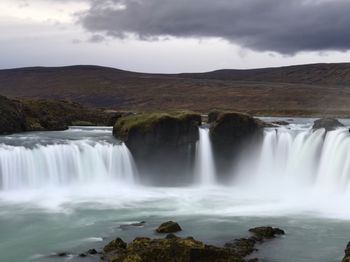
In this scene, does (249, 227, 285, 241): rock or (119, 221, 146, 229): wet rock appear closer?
(249, 227, 285, 241): rock

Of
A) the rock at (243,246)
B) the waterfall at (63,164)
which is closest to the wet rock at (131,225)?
the rock at (243,246)

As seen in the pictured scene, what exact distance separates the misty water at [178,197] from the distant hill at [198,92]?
62765mm

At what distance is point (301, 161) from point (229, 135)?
205 inches

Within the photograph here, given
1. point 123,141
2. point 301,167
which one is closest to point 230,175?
point 301,167

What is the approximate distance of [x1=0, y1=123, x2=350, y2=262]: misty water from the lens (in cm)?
1900

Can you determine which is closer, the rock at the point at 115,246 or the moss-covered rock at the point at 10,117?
the rock at the point at 115,246

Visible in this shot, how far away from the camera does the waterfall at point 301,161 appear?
2961 cm

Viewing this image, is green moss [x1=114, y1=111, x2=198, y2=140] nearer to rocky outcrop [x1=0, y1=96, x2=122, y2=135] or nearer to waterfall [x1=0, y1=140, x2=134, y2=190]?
waterfall [x1=0, y1=140, x2=134, y2=190]

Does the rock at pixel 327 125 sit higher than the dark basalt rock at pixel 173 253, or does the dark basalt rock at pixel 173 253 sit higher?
the rock at pixel 327 125

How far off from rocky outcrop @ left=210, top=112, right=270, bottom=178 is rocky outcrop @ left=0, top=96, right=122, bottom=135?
53.5ft

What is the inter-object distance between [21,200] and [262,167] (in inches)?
639

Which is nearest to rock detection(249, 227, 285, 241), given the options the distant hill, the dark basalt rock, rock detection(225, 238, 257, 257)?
rock detection(225, 238, 257, 257)

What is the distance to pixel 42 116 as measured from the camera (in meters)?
46.7

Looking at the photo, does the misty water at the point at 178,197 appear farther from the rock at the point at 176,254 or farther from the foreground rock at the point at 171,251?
the rock at the point at 176,254
